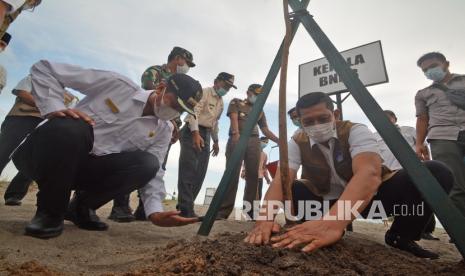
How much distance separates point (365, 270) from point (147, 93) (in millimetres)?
1758

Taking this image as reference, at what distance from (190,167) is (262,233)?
6.33ft

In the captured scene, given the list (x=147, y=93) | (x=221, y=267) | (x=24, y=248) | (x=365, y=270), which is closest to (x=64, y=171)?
(x=24, y=248)

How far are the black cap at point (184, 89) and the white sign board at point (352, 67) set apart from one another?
139 cm

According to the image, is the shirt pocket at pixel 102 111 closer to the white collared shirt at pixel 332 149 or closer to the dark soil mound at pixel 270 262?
the dark soil mound at pixel 270 262

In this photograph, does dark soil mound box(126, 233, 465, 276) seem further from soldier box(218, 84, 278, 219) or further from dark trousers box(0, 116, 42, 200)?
dark trousers box(0, 116, 42, 200)

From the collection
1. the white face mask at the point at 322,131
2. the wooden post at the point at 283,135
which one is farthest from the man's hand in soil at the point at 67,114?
the white face mask at the point at 322,131

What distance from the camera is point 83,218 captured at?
2219 millimetres

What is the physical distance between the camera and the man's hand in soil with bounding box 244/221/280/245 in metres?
1.48

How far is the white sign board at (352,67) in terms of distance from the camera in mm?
3156

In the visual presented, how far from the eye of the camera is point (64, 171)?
5.90 feet

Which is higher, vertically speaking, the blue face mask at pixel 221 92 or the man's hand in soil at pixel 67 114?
the blue face mask at pixel 221 92

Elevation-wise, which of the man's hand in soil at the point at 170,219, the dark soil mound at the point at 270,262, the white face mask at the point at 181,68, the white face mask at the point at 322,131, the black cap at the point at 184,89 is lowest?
the dark soil mound at the point at 270,262

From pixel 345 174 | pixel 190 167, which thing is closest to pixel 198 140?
pixel 190 167

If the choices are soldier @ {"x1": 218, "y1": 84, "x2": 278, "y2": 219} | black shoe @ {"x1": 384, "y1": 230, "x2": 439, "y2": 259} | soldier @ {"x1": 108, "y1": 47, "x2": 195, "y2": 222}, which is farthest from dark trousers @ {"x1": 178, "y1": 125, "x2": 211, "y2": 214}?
black shoe @ {"x1": 384, "y1": 230, "x2": 439, "y2": 259}
